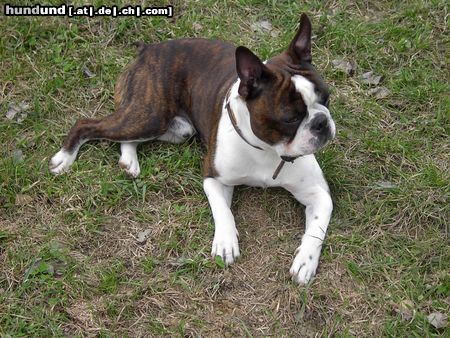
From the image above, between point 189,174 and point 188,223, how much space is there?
419 mm

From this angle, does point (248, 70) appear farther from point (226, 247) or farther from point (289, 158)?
point (226, 247)

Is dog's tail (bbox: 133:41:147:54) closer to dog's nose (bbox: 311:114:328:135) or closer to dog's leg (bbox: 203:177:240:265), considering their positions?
dog's leg (bbox: 203:177:240:265)

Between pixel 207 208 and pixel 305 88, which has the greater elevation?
pixel 305 88

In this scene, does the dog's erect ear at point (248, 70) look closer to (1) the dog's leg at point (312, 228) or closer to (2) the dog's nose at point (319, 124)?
(2) the dog's nose at point (319, 124)

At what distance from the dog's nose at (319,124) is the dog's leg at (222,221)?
83 cm

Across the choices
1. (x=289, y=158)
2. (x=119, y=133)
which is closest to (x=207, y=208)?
(x=289, y=158)

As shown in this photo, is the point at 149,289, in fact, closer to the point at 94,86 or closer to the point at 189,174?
the point at 189,174

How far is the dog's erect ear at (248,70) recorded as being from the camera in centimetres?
368

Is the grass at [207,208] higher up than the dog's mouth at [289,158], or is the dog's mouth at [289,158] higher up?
the dog's mouth at [289,158]

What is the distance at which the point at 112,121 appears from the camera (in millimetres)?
4824

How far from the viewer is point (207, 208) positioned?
4.48 m

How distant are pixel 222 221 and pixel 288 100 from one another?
92cm

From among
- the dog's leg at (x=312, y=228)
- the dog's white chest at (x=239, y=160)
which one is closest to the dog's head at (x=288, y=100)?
the dog's white chest at (x=239, y=160)

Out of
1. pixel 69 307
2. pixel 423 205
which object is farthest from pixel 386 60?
pixel 69 307
